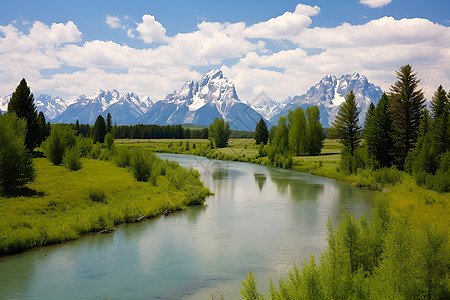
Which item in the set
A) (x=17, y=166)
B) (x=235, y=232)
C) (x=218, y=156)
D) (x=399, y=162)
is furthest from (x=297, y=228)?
(x=218, y=156)

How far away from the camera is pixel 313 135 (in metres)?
97.7

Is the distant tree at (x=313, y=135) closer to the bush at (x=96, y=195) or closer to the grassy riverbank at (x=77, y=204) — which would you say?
the grassy riverbank at (x=77, y=204)

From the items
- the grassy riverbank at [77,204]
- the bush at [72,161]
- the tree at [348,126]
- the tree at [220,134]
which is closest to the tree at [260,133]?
the tree at [220,134]

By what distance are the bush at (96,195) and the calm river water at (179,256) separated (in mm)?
5241

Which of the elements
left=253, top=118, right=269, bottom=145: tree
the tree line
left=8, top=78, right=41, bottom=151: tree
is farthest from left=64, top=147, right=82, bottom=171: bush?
left=253, top=118, right=269, bottom=145: tree

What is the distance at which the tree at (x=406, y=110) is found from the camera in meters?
50.6

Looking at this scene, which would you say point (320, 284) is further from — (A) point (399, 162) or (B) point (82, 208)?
(A) point (399, 162)

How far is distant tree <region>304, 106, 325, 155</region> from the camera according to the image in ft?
318

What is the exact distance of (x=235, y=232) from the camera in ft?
88.6

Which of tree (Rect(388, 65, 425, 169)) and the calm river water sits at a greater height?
tree (Rect(388, 65, 425, 169))

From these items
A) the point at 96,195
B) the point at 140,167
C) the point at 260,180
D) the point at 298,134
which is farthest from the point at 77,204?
the point at 298,134

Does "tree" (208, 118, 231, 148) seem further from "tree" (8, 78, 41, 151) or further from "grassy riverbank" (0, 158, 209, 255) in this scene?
"grassy riverbank" (0, 158, 209, 255)

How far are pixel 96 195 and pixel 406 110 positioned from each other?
142 feet

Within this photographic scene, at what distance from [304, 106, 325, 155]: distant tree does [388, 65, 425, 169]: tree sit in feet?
147
